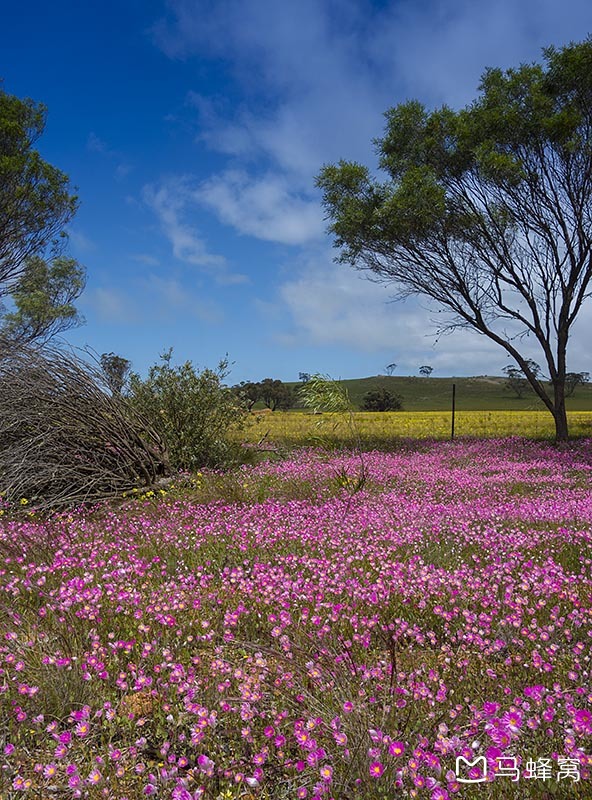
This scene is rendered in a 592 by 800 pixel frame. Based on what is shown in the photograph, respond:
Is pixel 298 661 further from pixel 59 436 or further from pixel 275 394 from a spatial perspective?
pixel 275 394

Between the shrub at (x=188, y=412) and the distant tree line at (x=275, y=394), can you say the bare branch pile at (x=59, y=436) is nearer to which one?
the shrub at (x=188, y=412)

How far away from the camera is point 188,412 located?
13016 mm

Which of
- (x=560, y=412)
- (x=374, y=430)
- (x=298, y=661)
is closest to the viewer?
(x=298, y=661)

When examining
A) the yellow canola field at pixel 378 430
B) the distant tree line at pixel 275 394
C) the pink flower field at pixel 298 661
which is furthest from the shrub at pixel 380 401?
the pink flower field at pixel 298 661

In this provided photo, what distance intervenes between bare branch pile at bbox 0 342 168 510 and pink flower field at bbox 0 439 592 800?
184cm

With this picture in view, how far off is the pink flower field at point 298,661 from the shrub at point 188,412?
5.60m

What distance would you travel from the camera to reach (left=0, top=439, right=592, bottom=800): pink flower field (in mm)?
2316

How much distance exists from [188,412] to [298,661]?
34.0ft

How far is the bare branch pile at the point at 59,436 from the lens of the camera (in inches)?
347

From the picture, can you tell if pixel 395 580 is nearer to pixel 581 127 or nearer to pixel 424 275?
pixel 424 275

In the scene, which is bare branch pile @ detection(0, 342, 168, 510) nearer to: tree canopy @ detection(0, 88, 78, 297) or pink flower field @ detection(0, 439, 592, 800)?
pink flower field @ detection(0, 439, 592, 800)

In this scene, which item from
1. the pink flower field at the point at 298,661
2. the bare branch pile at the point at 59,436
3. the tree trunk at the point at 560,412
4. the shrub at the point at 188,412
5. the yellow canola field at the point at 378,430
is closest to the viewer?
the pink flower field at the point at 298,661

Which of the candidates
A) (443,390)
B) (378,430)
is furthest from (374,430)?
(443,390)

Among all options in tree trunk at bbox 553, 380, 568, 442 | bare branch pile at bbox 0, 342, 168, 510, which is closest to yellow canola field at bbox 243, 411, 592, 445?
tree trunk at bbox 553, 380, 568, 442
